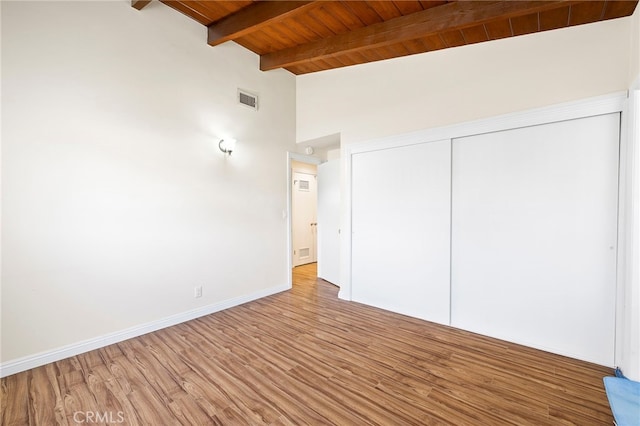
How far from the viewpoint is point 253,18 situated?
115 inches

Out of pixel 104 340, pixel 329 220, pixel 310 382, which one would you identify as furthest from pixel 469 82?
pixel 104 340

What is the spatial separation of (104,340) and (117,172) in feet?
5.42

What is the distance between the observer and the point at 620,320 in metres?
2.13

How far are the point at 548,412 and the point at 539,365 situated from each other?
0.62 m

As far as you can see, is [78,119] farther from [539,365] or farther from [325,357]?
[539,365]

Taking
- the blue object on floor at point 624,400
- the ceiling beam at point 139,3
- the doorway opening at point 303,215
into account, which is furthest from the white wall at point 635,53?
the doorway opening at point 303,215

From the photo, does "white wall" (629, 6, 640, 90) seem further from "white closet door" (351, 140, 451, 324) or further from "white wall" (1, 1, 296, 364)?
"white wall" (1, 1, 296, 364)

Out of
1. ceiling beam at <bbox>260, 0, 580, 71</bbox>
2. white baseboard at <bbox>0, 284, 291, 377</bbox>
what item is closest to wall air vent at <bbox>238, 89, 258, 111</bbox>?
ceiling beam at <bbox>260, 0, 580, 71</bbox>

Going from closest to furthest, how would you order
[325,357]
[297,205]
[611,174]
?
[611,174] < [325,357] < [297,205]

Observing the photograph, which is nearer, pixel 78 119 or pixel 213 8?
pixel 78 119

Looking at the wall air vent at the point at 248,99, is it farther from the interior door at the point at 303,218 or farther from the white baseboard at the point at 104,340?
the white baseboard at the point at 104,340

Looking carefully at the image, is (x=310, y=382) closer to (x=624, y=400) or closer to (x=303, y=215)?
(x=624, y=400)

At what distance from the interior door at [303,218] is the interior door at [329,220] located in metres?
1.12

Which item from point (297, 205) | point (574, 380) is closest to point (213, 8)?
point (297, 205)
